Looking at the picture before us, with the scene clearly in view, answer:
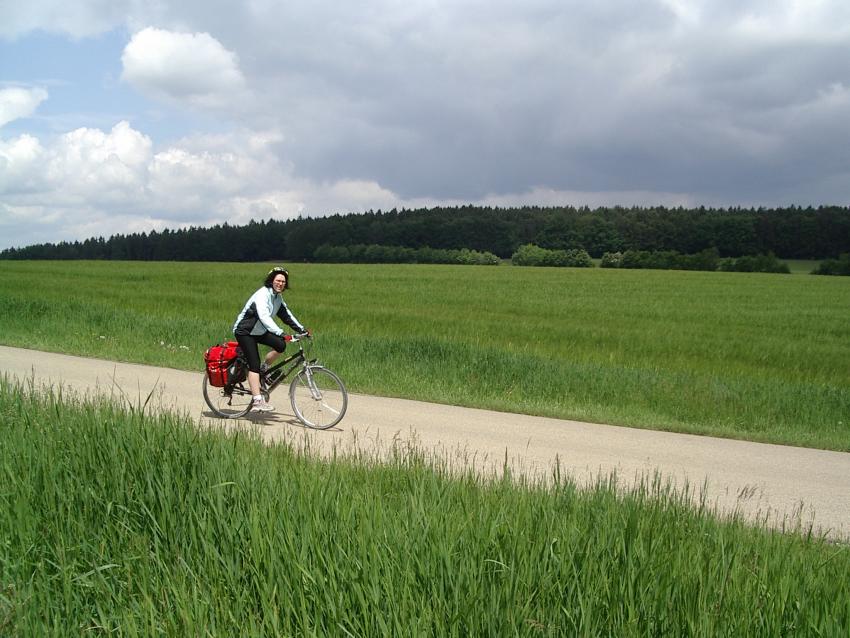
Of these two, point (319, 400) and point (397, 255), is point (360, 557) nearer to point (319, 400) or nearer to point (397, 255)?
point (319, 400)

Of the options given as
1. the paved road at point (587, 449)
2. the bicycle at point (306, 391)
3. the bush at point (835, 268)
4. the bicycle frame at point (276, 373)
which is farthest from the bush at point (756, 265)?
the bicycle at point (306, 391)

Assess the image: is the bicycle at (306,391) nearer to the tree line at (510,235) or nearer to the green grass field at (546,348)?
the green grass field at (546,348)

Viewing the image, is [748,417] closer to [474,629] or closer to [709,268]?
[474,629]

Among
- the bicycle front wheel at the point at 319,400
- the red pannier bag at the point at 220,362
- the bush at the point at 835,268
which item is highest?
the bush at the point at 835,268

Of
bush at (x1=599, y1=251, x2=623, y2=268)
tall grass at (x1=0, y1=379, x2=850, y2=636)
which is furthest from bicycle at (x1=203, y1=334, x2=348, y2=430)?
bush at (x1=599, y1=251, x2=623, y2=268)

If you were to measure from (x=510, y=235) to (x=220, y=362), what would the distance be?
98797 millimetres

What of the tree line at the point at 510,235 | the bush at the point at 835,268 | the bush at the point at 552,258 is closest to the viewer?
the bush at the point at 835,268

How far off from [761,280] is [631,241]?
42.0 meters

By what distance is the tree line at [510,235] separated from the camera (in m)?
103

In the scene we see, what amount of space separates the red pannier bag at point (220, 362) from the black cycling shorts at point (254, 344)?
0.70 feet

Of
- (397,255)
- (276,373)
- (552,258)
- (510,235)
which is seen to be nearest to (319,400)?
(276,373)

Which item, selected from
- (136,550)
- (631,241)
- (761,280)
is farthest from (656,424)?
(631,241)

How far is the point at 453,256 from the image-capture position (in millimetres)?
93812

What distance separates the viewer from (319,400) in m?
10.5
